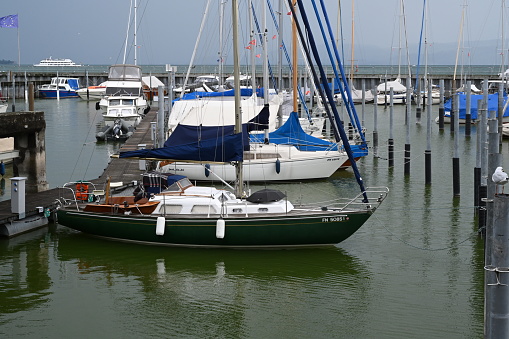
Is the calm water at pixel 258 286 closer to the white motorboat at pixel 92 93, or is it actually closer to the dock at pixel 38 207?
the dock at pixel 38 207

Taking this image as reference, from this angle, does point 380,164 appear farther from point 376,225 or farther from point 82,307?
point 82,307

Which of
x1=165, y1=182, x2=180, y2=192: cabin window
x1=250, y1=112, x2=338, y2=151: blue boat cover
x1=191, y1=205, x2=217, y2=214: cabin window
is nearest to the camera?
x1=191, y1=205, x2=217, y2=214: cabin window

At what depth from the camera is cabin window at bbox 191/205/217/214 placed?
72.8 feet

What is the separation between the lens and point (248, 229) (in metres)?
21.8

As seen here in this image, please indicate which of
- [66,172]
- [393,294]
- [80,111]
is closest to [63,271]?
[393,294]

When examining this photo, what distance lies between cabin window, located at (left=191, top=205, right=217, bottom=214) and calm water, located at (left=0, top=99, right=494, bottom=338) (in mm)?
1244

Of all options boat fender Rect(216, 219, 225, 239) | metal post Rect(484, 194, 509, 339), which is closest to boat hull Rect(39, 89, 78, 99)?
boat fender Rect(216, 219, 225, 239)

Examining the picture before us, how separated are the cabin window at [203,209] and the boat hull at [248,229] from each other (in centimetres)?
28

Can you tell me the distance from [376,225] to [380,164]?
14625mm

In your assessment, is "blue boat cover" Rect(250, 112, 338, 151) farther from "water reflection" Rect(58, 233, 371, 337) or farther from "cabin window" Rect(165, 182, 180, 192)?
"water reflection" Rect(58, 233, 371, 337)

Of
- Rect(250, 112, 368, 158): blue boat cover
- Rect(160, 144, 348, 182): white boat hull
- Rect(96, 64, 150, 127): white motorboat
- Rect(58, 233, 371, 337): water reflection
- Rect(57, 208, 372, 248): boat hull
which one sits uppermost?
Rect(96, 64, 150, 127): white motorboat

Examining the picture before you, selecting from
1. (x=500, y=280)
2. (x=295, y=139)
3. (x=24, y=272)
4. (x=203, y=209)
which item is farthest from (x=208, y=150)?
(x=500, y=280)

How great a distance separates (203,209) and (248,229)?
1548 millimetres

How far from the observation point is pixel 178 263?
859 inches
